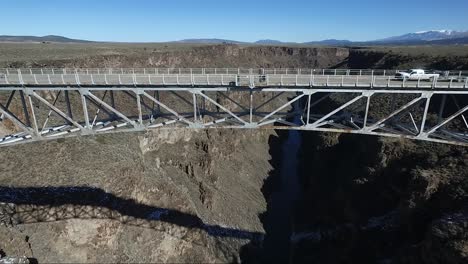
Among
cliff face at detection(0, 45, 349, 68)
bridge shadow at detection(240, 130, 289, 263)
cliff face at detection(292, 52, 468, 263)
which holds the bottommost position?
bridge shadow at detection(240, 130, 289, 263)

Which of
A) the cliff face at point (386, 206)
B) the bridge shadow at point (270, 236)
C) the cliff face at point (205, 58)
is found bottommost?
the bridge shadow at point (270, 236)

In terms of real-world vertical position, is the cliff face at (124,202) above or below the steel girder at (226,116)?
below

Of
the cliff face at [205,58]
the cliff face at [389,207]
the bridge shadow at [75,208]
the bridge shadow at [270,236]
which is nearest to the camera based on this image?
the cliff face at [389,207]

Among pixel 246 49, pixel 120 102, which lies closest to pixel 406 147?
pixel 120 102

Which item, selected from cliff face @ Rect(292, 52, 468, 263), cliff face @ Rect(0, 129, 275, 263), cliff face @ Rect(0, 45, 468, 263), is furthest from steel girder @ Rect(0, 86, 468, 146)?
cliff face @ Rect(292, 52, 468, 263)

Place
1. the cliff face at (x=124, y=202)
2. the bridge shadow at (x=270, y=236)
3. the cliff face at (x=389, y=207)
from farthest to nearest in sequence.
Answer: the bridge shadow at (x=270, y=236) → the cliff face at (x=124, y=202) → the cliff face at (x=389, y=207)

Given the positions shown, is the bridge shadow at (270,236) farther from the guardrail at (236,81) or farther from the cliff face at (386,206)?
the guardrail at (236,81)

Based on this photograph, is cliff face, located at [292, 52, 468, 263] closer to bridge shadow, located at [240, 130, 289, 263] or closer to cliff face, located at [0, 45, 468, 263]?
cliff face, located at [0, 45, 468, 263]

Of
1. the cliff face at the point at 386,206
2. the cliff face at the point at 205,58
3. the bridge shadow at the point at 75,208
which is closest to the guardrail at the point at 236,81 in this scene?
the bridge shadow at the point at 75,208

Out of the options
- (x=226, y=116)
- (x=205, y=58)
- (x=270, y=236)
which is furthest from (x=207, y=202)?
(x=205, y=58)

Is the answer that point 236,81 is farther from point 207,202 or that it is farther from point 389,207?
point 389,207
